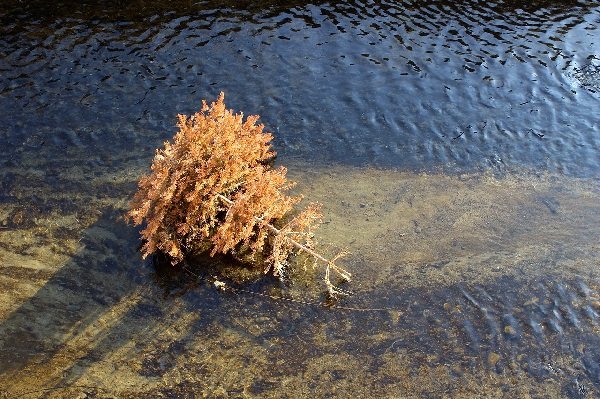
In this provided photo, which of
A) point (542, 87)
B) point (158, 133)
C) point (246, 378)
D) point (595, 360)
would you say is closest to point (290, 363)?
point (246, 378)

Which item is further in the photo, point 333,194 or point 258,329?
point 333,194

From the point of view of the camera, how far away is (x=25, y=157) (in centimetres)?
1488

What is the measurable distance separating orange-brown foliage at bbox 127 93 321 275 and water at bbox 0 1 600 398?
69cm

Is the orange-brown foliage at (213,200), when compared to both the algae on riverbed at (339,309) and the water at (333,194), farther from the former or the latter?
the algae on riverbed at (339,309)

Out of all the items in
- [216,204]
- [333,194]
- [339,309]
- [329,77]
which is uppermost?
[329,77]

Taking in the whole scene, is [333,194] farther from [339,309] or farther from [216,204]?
[339,309]

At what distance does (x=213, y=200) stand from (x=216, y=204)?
0.37 meters

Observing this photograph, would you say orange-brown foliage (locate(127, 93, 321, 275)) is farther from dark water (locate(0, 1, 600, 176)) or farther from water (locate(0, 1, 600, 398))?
dark water (locate(0, 1, 600, 176))

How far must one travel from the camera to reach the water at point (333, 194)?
36.0 feet

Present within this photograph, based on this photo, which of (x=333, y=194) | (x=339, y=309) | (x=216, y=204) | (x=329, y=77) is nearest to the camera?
(x=339, y=309)

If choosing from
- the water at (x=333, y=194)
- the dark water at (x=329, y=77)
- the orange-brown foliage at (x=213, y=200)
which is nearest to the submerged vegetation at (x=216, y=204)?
the orange-brown foliage at (x=213, y=200)

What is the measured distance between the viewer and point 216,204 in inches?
498

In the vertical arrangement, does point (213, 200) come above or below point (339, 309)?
above

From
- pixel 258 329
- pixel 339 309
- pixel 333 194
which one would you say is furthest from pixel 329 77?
pixel 258 329
